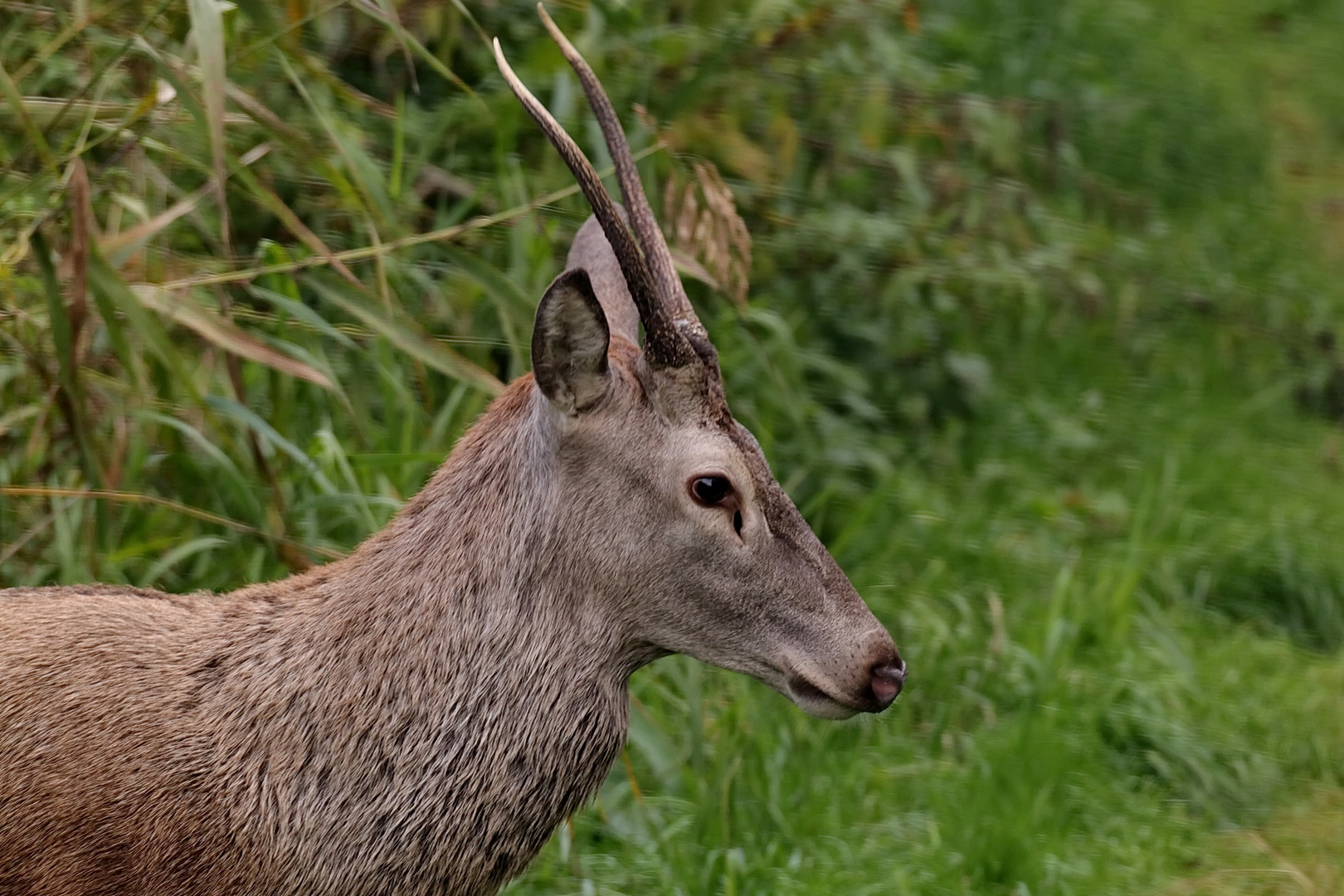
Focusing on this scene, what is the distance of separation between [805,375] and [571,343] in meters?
3.22

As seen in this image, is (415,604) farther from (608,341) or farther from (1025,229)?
(1025,229)

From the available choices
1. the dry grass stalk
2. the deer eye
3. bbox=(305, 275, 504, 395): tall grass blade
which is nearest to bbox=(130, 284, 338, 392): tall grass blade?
bbox=(305, 275, 504, 395): tall grass blade

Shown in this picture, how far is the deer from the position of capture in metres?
3.04

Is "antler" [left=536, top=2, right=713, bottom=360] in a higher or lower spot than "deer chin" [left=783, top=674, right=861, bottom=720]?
higher

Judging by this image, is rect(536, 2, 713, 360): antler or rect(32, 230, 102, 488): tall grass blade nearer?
rect(536, 2, 713, 360): antler

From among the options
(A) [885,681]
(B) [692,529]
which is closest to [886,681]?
(A) [885,681]

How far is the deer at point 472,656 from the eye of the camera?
3.04 metres

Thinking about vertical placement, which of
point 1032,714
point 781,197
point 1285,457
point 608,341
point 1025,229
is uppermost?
point 608,341

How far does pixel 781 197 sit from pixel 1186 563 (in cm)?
183

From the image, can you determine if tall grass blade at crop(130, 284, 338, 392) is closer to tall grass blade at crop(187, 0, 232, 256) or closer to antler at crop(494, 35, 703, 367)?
tall grass blade at crop(187, 0, 232, 256)

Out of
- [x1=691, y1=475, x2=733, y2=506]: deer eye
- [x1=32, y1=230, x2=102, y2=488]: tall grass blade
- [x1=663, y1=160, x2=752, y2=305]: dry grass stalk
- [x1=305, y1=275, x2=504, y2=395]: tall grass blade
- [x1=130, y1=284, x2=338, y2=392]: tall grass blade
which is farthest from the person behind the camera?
[x1=663, y1=160, x2=752, y2=305]: dry grass stalk

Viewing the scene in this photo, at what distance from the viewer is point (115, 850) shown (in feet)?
9.93

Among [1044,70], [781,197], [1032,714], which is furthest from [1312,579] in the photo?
[1044,70]

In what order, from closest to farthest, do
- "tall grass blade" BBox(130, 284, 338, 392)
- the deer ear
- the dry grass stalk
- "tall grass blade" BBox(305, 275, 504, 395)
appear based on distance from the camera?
the deer ear → "tall grass blade" BBox(130, 284, 338, 392) → "tall grass blade" BBox(305, 275, 504, 395) → the dry grass stalk
